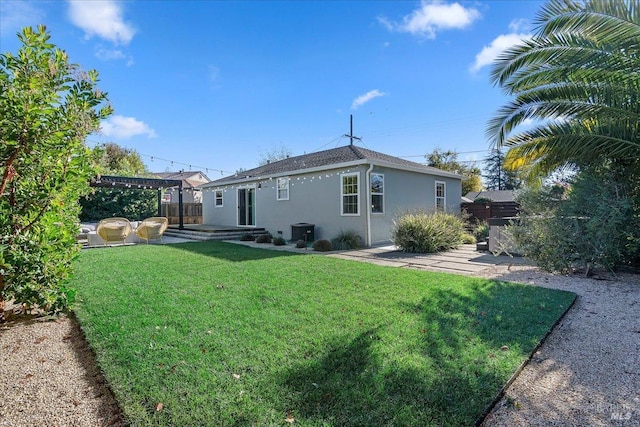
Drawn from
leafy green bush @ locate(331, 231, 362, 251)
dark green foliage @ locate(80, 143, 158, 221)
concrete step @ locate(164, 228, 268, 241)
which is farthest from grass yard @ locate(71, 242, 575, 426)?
dark green foliage @ locate(80, 143, 158, 221)

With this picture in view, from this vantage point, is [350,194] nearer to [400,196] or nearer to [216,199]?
[400,196]

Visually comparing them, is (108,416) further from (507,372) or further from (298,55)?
(298,55)

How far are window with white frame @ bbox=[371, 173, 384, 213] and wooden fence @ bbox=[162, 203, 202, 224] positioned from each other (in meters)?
13.2

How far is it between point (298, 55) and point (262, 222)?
7.00 m

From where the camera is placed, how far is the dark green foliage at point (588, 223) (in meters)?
5.79

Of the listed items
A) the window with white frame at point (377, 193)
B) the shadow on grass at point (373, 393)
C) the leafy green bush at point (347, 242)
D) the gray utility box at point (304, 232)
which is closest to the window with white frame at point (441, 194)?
the window with white frame at point (377, 193)

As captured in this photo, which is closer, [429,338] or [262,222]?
[429,338]

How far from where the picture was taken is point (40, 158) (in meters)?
3.45

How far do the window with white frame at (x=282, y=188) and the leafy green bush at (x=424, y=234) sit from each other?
205 inches

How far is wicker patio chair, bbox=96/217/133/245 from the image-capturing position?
35.9 ft

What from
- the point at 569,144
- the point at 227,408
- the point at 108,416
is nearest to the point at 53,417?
the point at 108,416

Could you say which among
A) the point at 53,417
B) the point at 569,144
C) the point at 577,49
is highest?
the point at 577,49

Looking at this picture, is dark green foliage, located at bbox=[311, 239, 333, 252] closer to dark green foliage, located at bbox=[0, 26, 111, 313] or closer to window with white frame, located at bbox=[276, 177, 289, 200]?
window with white frame, located at bbox=[276, 177, 289, 200]

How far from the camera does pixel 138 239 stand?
12758 millimetres
